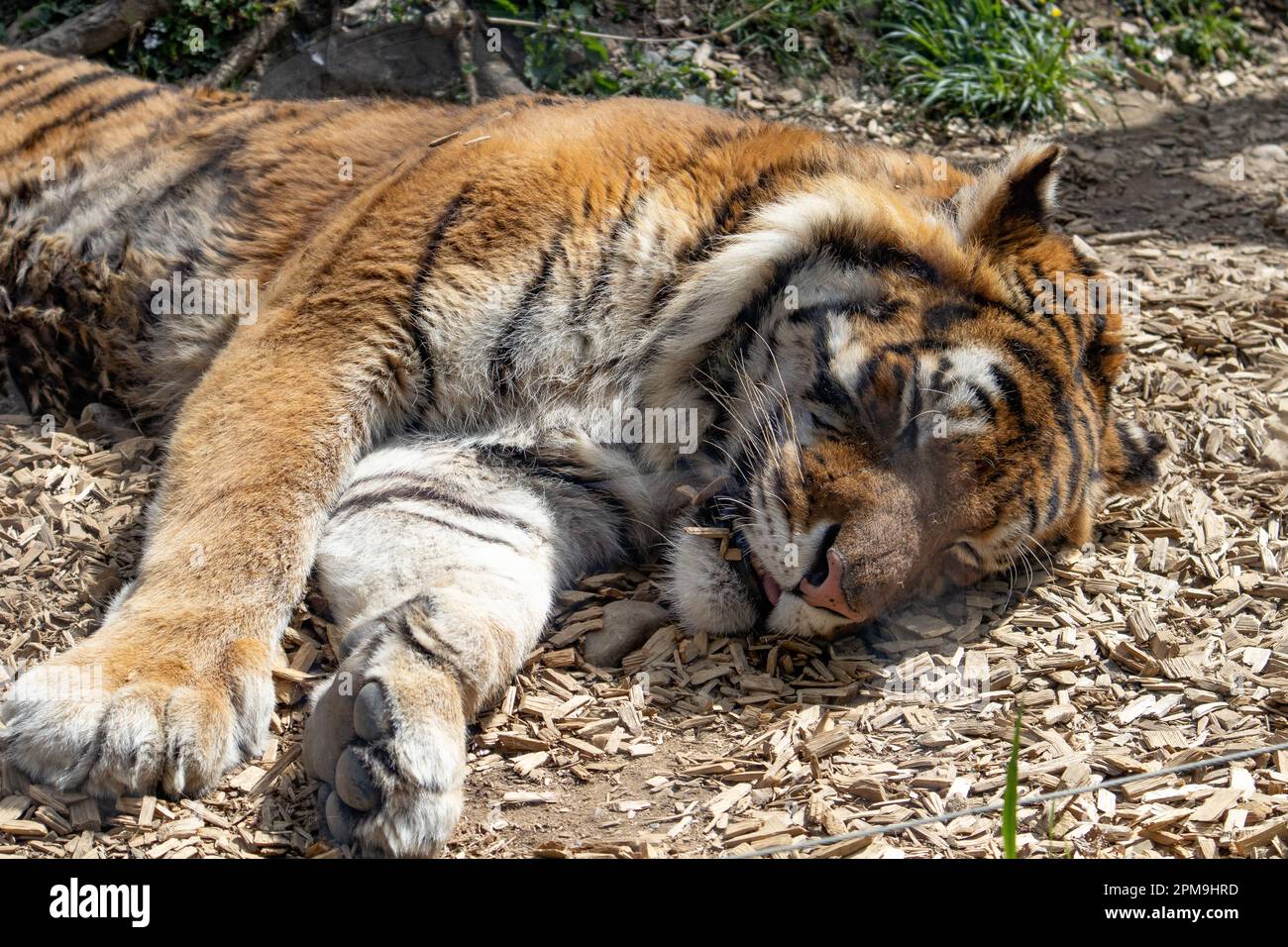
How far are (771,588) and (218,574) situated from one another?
1161 millimetres

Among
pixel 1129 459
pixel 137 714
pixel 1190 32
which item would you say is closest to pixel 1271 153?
pixel 1190 32

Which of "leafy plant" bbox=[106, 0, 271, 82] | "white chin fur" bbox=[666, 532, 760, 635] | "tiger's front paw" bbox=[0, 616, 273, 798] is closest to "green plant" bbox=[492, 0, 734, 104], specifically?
"leafy plant" bbox=[106, 0, 271, 82]

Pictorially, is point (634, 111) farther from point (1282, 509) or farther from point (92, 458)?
point (1282, 509)

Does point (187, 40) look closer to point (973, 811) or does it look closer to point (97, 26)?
point (97, 26)

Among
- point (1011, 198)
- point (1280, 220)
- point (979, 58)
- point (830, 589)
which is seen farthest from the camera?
point (979, 58)

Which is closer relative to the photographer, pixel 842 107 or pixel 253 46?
pixel 253 46

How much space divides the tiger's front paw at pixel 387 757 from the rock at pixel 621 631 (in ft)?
1.64

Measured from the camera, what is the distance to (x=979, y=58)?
509 centimetres

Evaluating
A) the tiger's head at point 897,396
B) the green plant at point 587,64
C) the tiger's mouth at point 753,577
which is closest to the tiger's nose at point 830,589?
the tiger's head at point 897,396

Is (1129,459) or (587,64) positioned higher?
(587,64)

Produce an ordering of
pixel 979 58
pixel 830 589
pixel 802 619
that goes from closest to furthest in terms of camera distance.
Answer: pixel 830 589 → pixel 802 619 → pixel 979 58

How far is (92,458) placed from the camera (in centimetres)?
320

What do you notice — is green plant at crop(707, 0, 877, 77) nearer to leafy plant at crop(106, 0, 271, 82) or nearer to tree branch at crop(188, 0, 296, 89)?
tree branch at crop(188, 0, 296, 89)

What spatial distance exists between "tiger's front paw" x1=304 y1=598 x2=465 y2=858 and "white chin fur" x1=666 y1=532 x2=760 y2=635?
2.16 ft
